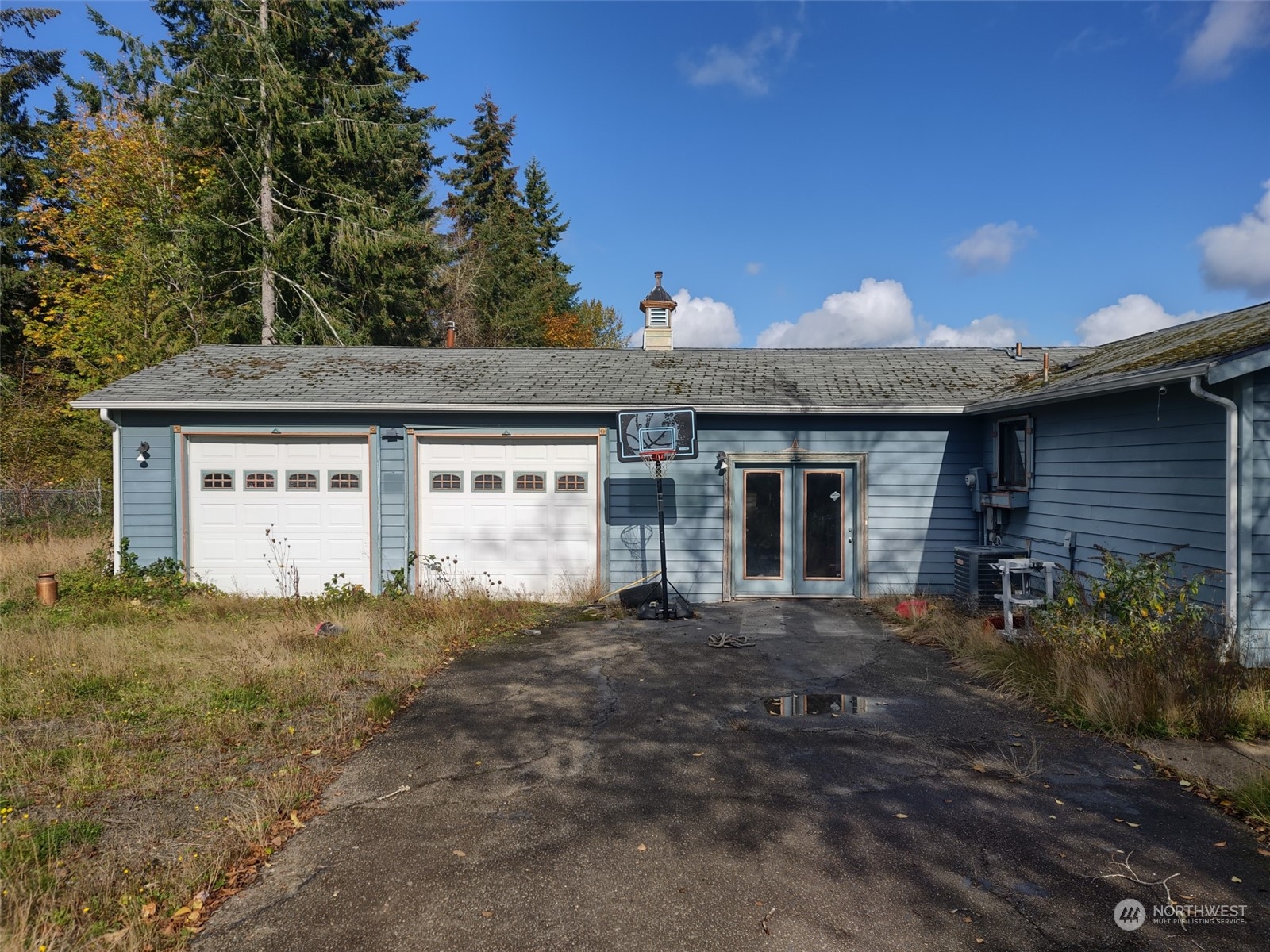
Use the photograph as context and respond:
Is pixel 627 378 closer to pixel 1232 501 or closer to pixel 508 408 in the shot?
pixel 508 408

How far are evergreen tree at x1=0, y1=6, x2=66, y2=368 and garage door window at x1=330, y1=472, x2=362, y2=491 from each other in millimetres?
17163

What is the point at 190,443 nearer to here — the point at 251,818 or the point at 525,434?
the point at 525,434

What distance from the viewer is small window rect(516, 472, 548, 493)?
34.8 ft

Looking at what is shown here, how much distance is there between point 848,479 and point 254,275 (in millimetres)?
14919

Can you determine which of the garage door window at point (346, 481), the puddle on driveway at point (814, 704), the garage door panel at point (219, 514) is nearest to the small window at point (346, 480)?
the garage door window at point (346, 481)

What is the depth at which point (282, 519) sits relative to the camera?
34.6ft

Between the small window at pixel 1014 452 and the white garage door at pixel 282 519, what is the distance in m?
8.73

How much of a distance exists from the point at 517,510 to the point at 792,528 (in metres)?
3.94

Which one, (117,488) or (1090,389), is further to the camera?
(117,488)

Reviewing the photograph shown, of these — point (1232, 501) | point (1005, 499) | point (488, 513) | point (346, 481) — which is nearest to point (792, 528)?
point (1005, 499)

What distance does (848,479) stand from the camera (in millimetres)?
10625

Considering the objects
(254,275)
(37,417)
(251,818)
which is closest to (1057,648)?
(251,818)

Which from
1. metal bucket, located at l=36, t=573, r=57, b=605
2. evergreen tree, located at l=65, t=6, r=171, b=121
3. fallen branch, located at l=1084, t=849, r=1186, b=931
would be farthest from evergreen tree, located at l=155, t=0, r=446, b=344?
fallen branch, located at l=1084, t=849, r=1186, b=931

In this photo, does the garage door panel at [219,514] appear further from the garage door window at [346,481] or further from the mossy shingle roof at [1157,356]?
the mossy shingle roof at [1157,356]
